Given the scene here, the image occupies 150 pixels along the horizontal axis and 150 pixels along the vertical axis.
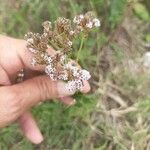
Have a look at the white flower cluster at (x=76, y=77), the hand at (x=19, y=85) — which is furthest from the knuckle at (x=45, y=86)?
the white flower cluster at (x=76, y=77)

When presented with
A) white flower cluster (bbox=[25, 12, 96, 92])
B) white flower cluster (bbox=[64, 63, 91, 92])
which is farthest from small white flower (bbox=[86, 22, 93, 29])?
white flower cluster (bbox=[64, 63, 91, 92])

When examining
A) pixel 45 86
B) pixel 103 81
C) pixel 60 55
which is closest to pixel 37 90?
pixel 45 86

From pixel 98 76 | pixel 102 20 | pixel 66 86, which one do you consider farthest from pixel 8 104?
pixel 102 20

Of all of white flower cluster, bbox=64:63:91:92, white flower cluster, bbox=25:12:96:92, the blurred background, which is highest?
white flower cluster, bbox=25:12:96:92

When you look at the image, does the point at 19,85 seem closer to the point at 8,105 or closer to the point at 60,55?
the point at 8,105

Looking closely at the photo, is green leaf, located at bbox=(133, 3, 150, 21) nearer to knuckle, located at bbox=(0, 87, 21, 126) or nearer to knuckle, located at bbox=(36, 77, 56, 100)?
knuckle, located at bbox=(36, 77, 56, 100)

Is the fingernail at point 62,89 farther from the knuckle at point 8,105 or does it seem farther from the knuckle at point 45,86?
the knuckle at point 8,105

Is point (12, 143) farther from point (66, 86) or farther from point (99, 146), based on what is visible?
point (66, 86)

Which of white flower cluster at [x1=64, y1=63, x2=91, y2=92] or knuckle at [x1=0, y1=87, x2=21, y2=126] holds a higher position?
white flower cluster at [x1=64, y1=63, x2=91, y2=92]
